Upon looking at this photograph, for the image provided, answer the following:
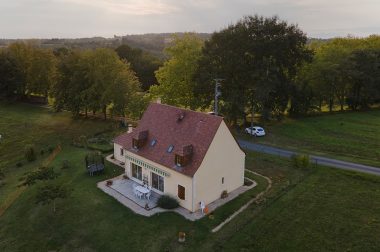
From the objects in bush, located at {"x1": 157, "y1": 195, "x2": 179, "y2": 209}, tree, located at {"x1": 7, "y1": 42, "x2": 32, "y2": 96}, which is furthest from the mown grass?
tree, located at {"x1": 7, "y1": 42, "x2": 32, "y2": 96}

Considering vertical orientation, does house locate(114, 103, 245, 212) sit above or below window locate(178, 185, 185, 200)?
above

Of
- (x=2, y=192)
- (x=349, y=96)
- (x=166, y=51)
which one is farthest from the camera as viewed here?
(x=349, y=96)

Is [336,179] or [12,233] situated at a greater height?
[336,179]

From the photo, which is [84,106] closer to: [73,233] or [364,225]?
[73,233]

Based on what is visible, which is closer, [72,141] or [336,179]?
[336,179]

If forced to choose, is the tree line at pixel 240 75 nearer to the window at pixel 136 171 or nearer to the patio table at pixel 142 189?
the window at pixel 136 171

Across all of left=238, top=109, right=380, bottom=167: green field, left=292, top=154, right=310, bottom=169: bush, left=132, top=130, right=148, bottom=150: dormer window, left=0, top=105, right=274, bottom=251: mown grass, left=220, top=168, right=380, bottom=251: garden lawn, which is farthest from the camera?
left=238, top=109, right=380, bottom=167: green field

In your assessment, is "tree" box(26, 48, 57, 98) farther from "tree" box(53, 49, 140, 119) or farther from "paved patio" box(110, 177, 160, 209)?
"paved patio" box(110, 177, 160, 209)

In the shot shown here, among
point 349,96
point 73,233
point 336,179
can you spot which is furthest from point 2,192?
point 349,96
